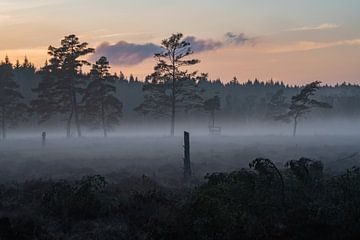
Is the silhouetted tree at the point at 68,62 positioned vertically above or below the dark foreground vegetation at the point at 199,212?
above

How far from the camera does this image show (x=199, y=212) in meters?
9.54

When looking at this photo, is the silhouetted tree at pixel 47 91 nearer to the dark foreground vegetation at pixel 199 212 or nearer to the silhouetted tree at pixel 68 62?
the silhouetted tree at pixel 68 62

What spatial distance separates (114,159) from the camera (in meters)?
24.7

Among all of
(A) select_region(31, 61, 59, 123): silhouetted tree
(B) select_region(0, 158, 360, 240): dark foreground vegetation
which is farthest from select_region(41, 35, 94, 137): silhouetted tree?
(B) select_region(0, 158, 360, 240): dark foreground vegetation

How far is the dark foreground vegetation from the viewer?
29.8ft

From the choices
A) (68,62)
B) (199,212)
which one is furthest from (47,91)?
(199,212)

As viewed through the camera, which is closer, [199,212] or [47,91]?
[199,212]

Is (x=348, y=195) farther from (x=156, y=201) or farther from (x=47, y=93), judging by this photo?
(x=47, y=93)

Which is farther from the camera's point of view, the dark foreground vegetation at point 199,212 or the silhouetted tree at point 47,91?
the silhouetted tree at point 47,91

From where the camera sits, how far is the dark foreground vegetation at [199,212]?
9086 mm

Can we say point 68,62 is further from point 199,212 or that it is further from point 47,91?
point 199,212

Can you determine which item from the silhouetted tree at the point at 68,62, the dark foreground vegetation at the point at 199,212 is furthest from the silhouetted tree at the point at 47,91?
the dark foreground vegetation at the point at 199,212

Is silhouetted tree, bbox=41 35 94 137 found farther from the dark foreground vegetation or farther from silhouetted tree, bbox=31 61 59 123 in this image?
the dark foreground vegetation

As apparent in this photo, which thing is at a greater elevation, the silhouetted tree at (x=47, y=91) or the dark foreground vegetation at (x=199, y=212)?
the silhouetted tree at (x=47, y=91)
